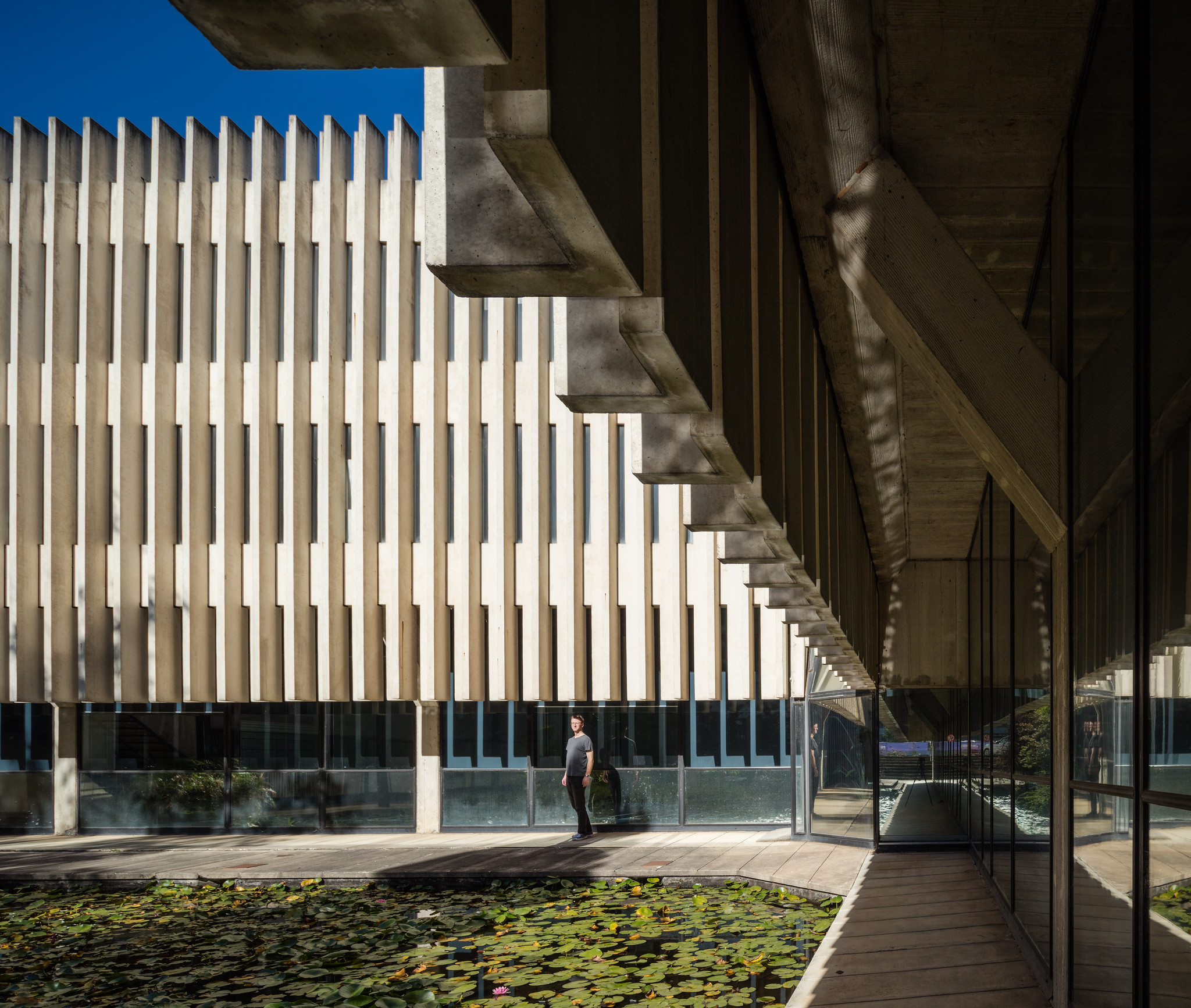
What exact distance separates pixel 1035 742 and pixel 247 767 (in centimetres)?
1547

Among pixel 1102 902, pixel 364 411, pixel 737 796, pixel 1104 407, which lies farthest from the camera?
pixel 364 411

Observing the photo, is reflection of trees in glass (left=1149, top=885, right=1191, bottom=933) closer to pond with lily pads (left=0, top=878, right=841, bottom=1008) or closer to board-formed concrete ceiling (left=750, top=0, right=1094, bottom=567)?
board-formed concrete ceiling (left=750, top=0, right=1094, bottom=567)

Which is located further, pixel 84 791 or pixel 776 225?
pixel 84 791

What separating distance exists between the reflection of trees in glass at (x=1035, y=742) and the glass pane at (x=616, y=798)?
11.6 meters

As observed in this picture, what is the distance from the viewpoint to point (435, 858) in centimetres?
1487

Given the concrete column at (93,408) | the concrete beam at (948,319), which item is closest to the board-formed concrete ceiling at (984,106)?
the concrete beam at (948,319)

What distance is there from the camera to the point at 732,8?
8.61 ft

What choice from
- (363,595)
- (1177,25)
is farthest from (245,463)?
(1177,25)

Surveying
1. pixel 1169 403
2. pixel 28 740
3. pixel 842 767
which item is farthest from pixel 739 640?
pixel 1169 403

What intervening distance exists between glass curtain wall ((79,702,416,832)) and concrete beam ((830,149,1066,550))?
16.0 m

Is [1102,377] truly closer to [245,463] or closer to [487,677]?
[487,677]

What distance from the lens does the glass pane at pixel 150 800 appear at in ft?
61.9

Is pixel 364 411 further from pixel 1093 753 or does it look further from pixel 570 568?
pixel 1093 753

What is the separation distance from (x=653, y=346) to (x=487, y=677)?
55.0 ft
